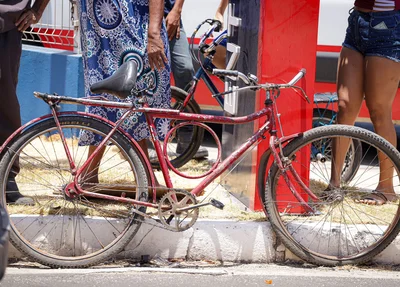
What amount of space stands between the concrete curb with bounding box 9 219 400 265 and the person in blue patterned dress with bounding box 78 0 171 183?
1.65 ft

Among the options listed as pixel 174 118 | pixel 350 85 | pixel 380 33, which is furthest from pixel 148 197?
pixel 380 33

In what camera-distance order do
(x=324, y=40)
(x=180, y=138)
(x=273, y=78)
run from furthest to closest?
(x=324, y=40)
(x=180, y=138)
(x=273, y=78)

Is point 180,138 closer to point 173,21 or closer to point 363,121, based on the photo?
point 173,21

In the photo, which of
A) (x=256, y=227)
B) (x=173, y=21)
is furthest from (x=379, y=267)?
(x=173, y=21)

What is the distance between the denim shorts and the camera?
205 inches

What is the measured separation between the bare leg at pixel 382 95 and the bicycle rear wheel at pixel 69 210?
1701 mm

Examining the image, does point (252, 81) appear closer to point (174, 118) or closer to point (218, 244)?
point (174, 118)

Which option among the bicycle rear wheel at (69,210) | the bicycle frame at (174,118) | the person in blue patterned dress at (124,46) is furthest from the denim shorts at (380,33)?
the bicycle rear wheel at (69,210)

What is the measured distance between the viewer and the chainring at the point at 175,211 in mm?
4473

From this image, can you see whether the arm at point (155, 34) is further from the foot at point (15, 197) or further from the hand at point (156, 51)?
the foot at point (15, 197)

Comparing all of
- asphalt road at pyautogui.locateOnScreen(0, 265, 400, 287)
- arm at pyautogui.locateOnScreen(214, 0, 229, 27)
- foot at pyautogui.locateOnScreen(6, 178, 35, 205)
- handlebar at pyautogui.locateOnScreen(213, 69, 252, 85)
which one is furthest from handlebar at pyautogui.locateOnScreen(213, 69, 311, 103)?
arm at pyautogui.locateOnScreen(214, 0, 229, 27)

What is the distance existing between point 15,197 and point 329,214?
1938mm

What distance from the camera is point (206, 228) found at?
474 cm

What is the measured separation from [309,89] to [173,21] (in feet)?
3.12
